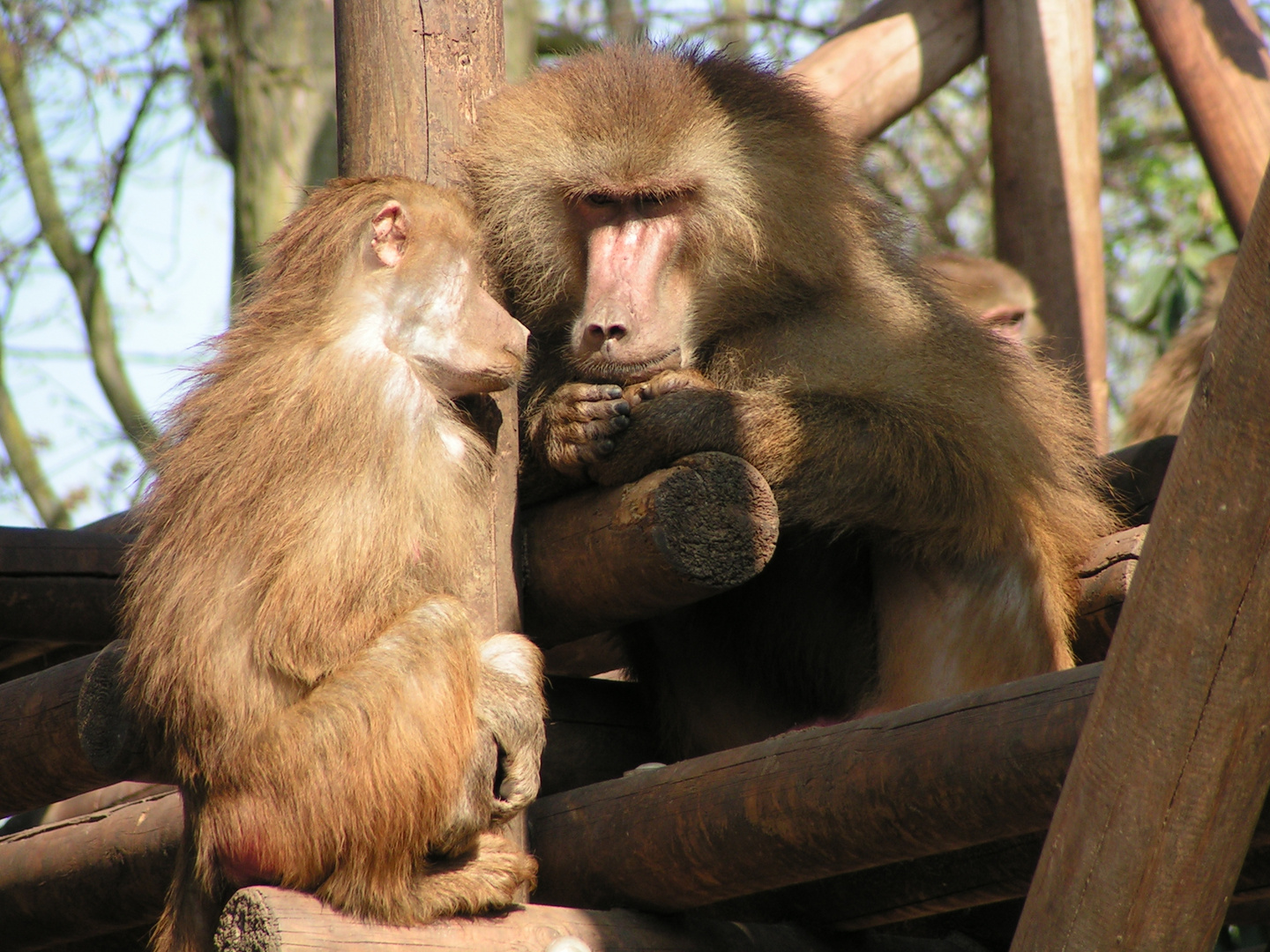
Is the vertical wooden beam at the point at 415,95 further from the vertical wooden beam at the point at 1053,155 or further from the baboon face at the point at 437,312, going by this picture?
the vertical wooden beam at the point at 1053,155

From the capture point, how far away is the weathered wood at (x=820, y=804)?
1932 mm

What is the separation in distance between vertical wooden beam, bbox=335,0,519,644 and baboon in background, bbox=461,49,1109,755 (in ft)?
0.49

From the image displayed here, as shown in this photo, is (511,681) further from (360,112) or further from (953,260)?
(953,260)

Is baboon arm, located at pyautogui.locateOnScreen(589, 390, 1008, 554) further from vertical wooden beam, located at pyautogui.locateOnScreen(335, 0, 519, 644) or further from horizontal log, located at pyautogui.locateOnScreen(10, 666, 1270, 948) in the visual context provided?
horizontal log, located at pyautogui.locateOnScreen(10, 666, 1270, 948)

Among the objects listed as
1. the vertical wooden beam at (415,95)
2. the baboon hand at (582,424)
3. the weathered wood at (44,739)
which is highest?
the vertical wooden beam at (415,95)

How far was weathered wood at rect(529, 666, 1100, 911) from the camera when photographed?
193 cm

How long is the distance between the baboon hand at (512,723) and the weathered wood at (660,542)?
305 millimetres

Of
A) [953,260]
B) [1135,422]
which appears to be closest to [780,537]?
[1135,422]

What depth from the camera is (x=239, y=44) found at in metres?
7.38

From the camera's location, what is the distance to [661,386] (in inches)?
110

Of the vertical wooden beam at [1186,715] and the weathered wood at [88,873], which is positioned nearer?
the vertical wooden beam at [1186,715]

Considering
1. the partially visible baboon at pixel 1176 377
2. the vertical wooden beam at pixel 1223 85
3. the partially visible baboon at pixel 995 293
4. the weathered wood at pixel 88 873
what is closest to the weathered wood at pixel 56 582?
the weathered wood at pixel 88 873

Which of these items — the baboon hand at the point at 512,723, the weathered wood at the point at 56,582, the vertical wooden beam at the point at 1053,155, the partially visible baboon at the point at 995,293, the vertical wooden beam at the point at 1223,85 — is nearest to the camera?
the baboon hand at the point at 512,723

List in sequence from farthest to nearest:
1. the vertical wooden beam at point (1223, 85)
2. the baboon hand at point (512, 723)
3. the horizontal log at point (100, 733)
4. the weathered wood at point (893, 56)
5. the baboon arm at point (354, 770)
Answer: the weathered wood at point (893, 56)
the vertical wooden beam at point (1223, 85)
the horizontal log at point (100, 733)
the baboon hand at point (512, 723)
the baboon arm at point (354, 770)
